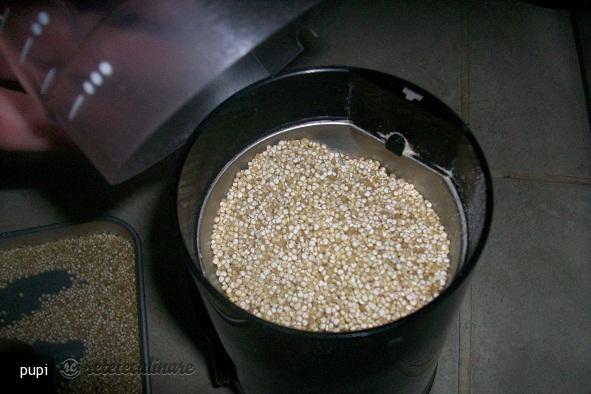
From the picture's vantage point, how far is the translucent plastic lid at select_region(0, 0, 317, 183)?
17.4 inches

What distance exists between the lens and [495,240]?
103cm

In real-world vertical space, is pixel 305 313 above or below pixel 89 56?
below

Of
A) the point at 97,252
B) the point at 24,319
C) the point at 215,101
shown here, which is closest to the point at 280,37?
the point at 215,101

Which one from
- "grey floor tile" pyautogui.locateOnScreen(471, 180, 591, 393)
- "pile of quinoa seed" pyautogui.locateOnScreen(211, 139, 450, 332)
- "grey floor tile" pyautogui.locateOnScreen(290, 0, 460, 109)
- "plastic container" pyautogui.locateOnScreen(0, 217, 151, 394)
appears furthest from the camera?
"grey floor tile" pyautogui.locateOnScreen(290, 0, 460, 109)

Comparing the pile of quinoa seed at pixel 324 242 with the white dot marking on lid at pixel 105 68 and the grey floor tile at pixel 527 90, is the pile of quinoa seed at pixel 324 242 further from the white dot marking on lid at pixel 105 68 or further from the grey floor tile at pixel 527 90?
the grey floor tile at pixel 527 90

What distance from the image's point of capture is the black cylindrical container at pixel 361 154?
0.52m

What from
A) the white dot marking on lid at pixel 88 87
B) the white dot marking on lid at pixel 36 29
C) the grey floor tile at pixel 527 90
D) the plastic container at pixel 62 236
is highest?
the white dot marking on lid at pixel 36 29

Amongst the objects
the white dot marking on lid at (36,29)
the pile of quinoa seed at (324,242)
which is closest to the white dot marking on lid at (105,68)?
the white dot marking on lid at (36,29)

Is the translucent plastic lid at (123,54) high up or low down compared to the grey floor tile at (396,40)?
up

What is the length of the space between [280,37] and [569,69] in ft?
2.50

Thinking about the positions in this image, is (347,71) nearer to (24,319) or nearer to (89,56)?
(89,56)

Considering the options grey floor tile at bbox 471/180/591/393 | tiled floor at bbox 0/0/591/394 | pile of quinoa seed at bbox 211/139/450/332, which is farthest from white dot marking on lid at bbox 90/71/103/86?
grey floor tile at bbox 471/180/591/393

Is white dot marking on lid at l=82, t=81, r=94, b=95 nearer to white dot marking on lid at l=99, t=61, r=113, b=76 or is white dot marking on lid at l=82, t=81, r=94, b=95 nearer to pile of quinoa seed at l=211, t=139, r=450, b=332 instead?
white dot marking on lid at l=99, t=61, r=113, b=76

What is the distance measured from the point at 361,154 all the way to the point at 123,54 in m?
0.43
